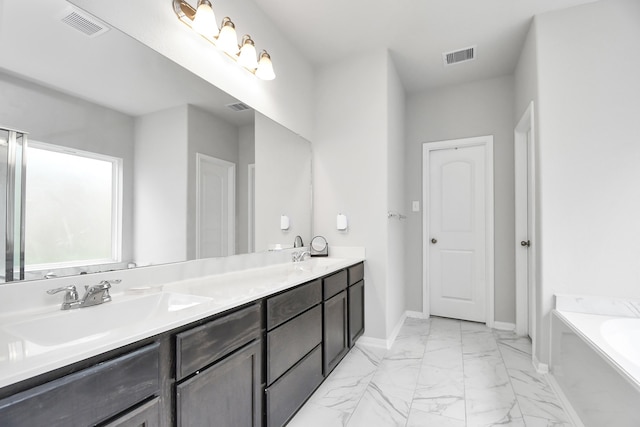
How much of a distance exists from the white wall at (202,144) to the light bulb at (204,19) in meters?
0.41

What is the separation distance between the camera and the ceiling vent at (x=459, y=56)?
2.83m

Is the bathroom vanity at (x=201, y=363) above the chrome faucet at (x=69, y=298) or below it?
below

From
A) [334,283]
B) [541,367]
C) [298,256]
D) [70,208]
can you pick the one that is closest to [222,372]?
[70,208]

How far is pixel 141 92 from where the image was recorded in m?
1.47

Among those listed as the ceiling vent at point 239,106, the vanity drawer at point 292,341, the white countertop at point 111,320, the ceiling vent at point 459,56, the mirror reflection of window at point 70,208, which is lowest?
the vanity drawer at point 292,341

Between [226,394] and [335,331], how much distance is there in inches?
44.0

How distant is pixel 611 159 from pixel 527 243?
113 centimetres

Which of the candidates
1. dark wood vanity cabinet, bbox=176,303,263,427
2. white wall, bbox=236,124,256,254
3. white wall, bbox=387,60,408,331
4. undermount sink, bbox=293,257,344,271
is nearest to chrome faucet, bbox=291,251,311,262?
undermount sink, bbox=293,257,344,271

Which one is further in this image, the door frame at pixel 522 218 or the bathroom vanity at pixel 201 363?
the door frame at pixel 522 218

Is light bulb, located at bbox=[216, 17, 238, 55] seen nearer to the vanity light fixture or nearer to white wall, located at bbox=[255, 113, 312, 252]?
the vanity light fixture

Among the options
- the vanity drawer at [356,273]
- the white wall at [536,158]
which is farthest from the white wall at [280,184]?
the white wall at [536,158]

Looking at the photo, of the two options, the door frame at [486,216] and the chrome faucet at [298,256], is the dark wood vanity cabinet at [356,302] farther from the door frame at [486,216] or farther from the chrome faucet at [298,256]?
the door frame at [486,216]

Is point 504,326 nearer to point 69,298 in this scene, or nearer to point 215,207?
point 215,207

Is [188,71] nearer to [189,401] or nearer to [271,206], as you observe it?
[271,206]
